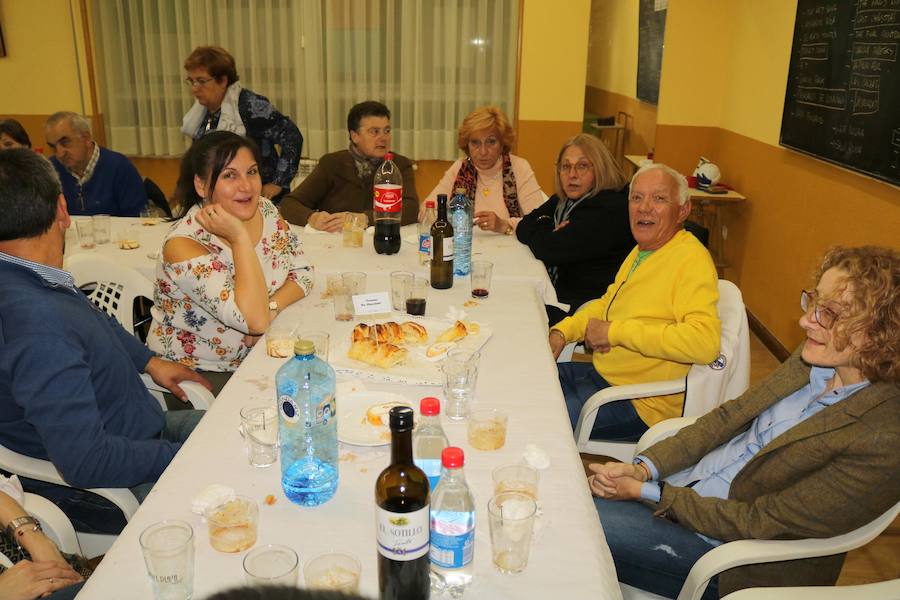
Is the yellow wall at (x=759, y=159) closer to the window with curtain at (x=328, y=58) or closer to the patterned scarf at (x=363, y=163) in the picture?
the window with curtain at (x=328, y=58)

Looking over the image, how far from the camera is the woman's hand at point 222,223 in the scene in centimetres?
214

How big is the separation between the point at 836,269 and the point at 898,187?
6.35ft

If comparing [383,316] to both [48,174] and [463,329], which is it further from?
[48,174]

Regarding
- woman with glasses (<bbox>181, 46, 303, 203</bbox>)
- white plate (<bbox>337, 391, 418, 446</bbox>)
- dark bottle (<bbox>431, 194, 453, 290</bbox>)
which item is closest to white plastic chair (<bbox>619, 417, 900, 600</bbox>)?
white plate (<bbox>337, 391, 418, 446</bbox>)

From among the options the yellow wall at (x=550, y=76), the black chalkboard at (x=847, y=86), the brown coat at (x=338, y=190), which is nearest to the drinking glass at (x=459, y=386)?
the brown coat at (x=338, y=190)

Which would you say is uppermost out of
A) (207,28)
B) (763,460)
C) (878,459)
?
(207,28)

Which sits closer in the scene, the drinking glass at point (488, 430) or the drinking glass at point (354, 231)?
the drinking glass at point (488, 430)

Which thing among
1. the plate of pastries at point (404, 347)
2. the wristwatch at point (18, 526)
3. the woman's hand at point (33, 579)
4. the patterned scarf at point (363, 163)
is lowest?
the woman's hand at point (33, 579)

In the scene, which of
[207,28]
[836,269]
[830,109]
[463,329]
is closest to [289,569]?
[463,329]

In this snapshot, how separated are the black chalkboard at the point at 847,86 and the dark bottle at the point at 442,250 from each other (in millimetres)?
2076

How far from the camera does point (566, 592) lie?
113cm

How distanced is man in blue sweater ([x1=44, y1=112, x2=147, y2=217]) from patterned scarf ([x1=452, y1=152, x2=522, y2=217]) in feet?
6.40

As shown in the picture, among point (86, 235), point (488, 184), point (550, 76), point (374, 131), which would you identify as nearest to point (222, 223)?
point (86, 235)

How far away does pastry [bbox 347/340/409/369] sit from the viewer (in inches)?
74.0
